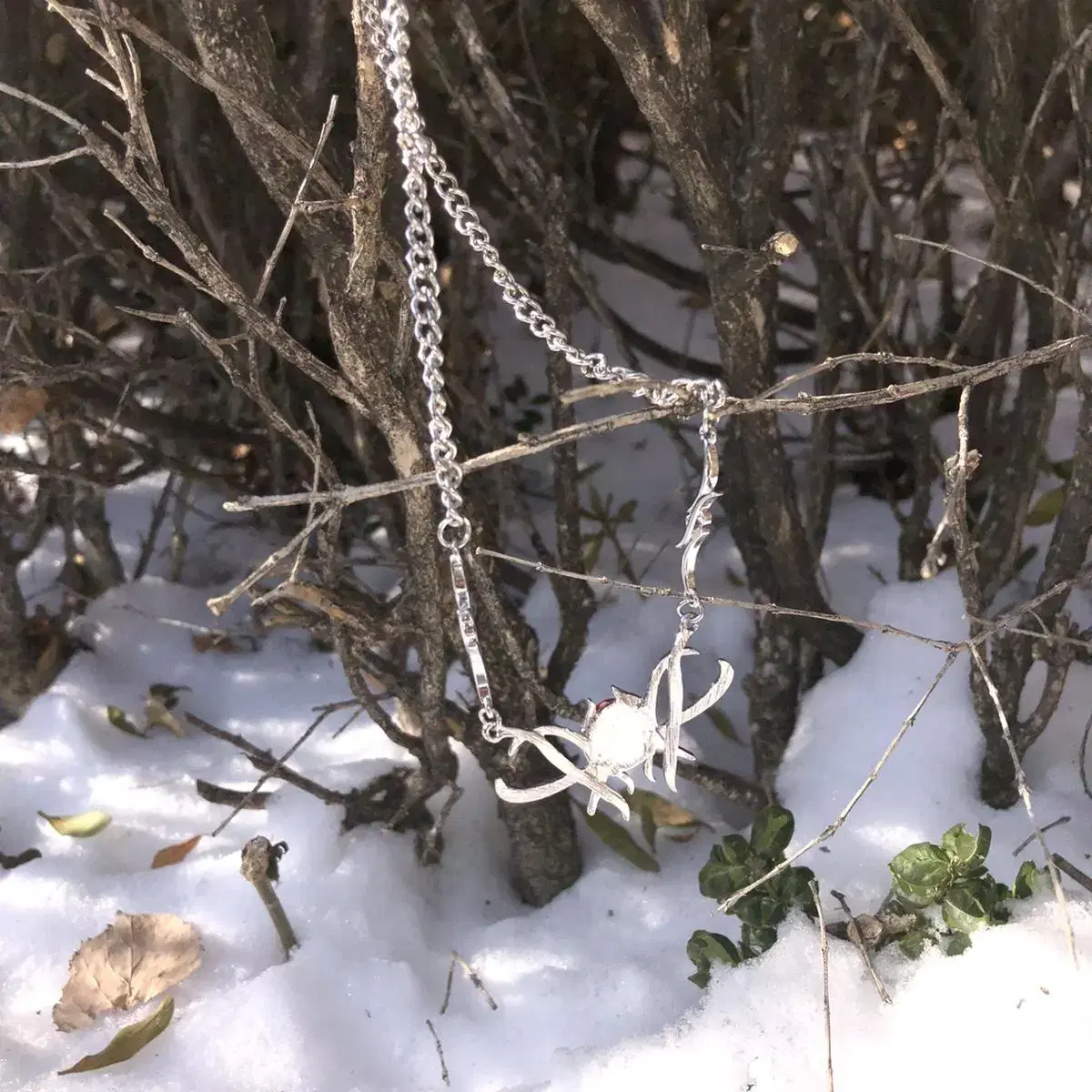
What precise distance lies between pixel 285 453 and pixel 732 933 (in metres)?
0.78

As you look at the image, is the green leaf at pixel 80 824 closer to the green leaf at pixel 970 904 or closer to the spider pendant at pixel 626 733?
the spider pendant at pixel 626 733

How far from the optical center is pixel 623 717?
78 cm

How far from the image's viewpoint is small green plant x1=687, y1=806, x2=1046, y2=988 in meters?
0.75

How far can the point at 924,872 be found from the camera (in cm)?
75

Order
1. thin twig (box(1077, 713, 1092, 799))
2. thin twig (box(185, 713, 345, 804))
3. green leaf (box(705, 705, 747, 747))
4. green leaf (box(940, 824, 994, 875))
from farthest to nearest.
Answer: green leaf (box(705, 705, 747, 747)) → thin twig (box(185, 713, 345, 804)) → thin twig (box(1077, 713, 1092, 799)) → green leaf (box(940, 824, 994, 875))

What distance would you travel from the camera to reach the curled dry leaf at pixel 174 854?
101 centimetres

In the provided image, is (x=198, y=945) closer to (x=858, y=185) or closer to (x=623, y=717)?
(x=623, y=717)

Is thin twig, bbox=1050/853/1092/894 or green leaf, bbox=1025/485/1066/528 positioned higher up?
green leaf, bbox=1025/485/1066/528

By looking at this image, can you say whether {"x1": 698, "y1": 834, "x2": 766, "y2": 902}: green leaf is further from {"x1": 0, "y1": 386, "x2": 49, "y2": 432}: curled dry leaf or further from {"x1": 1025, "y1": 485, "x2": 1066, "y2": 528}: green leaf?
{"x1": 0, "y1": 386, "x2": 49, "y2": 432}: curled dry leaf

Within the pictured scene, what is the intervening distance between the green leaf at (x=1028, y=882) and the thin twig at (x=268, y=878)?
61 cm

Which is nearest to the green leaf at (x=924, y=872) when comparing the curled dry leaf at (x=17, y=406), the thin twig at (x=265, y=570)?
the thin twig at (x=265, y=570)

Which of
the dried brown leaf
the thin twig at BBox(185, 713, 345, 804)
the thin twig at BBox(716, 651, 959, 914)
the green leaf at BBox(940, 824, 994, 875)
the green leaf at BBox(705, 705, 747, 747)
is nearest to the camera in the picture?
the thin twig at BBox(716, 651, 959, 914)

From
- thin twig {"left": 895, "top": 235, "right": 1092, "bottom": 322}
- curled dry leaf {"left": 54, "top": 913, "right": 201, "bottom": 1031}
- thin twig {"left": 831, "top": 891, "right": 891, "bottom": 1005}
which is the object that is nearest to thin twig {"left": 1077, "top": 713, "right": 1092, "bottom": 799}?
thin twig {"left": 831, "top": 891, "right": 891, "bottom": 1005}

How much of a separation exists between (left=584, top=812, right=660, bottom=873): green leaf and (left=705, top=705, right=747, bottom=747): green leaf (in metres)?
0.18
